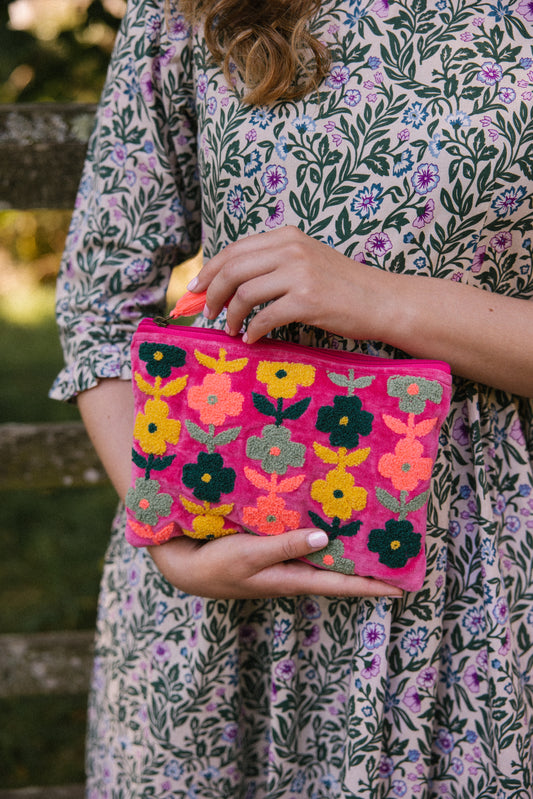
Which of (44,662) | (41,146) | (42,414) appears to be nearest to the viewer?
(41,146)

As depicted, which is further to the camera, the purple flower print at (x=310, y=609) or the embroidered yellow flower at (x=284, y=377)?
the purple flower print at (x=310, y=609)

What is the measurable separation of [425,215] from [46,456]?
3.79 ft

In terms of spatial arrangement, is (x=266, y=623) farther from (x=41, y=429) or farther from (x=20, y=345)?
(x=20, y=345)

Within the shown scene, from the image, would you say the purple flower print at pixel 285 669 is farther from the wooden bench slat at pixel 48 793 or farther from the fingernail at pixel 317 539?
the wooden bench slat at pixel 48 793

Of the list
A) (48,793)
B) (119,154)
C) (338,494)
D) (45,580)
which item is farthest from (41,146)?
(45,580)

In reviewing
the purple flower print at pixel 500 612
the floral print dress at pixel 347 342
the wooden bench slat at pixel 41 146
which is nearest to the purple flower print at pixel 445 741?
the floral print dress at pixel 347 342

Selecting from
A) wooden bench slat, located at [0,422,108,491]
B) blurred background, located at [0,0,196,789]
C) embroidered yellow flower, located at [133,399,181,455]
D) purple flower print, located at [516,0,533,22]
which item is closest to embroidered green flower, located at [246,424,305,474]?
embroidered yellow flower, located at [133,399,181,455]

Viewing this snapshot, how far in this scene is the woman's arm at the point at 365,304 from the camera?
796 mm

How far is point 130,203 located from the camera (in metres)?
1.04

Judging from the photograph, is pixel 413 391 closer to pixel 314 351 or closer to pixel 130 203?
pixel 314 351

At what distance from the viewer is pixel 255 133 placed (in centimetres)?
87

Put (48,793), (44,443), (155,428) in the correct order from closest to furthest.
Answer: (155,428) → (44,443) → (48,793)

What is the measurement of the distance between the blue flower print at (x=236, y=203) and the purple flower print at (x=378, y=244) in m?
0.18

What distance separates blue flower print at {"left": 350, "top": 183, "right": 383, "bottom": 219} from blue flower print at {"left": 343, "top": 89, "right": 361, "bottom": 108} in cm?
11
